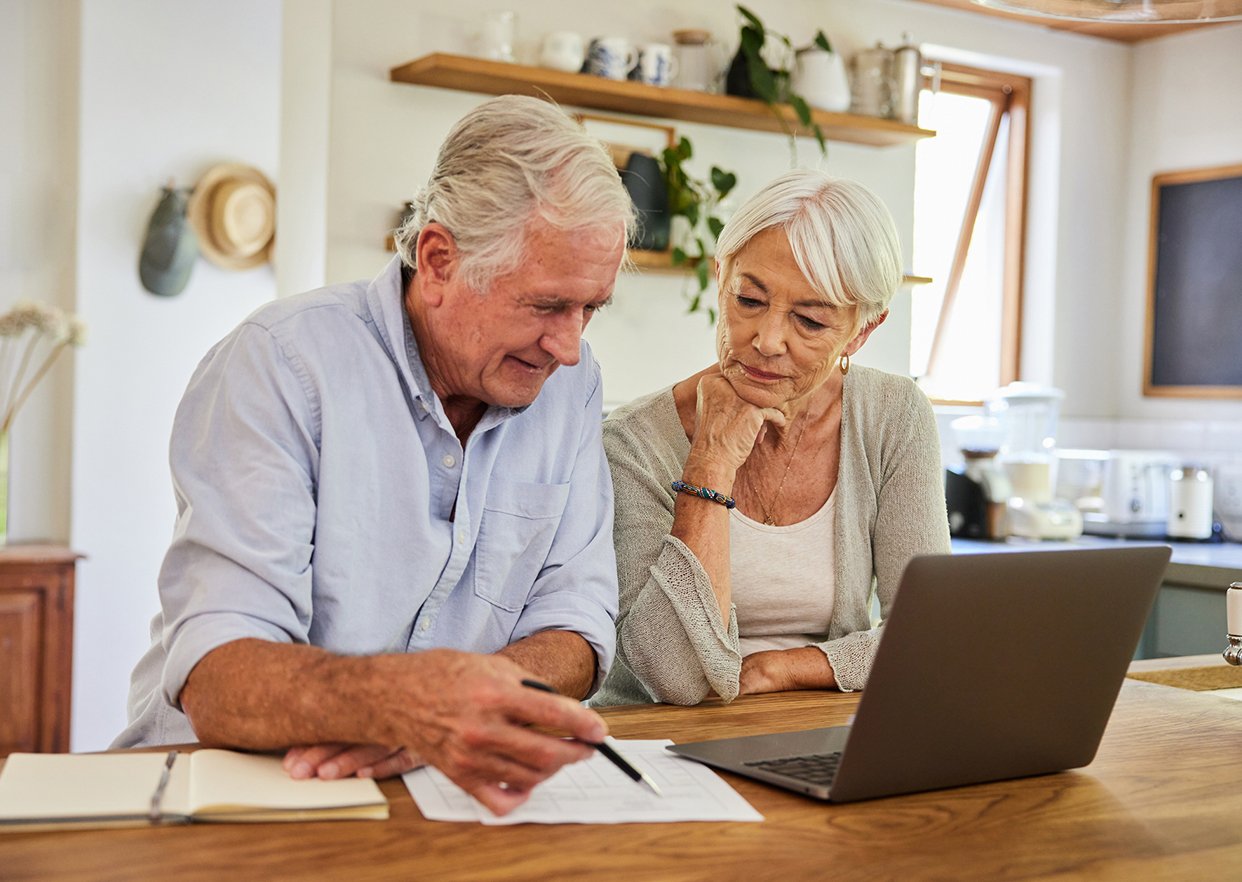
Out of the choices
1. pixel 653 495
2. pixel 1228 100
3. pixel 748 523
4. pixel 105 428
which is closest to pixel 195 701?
pixel 653 495

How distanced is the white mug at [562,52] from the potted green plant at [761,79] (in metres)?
0.54

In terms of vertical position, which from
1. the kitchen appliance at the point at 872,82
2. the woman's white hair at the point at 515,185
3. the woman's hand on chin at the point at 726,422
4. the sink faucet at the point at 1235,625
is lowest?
the sink faucet at the point at 1235,625

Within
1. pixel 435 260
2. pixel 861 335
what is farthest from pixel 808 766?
pixel 861 335

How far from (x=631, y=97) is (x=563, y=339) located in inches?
89.5

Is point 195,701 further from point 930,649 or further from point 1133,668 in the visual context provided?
point 1133,668

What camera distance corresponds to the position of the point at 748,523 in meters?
2.01

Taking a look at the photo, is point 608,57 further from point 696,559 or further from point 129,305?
point 696,559

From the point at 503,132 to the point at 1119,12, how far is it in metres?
0.87

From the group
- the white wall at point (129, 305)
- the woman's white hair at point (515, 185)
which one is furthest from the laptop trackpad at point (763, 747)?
the white wall at point (129, 305)

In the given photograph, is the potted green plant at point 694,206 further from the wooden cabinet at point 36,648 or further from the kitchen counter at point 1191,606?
the wooden cabinet at point 36,648

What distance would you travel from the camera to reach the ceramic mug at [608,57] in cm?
359

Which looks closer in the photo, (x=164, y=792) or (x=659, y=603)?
(x=164, y=792)

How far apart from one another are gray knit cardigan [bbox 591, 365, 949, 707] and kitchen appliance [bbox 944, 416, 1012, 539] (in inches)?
79.4

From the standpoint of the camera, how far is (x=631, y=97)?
142 inches
